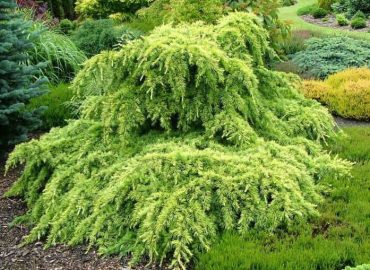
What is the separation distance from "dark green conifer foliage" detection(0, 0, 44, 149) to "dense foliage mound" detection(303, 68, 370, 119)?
4272 mm

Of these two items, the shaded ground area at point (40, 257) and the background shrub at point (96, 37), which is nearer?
the shaded ground area at point (40, 257)

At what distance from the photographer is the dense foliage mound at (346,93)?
27.1 feet

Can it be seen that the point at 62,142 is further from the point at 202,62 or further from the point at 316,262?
the point at 316,262

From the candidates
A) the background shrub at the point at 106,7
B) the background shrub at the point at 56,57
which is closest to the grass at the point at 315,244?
the background shrub at the point at 56,57

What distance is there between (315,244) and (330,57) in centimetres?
767

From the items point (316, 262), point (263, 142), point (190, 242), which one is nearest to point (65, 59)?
point (263, 142)

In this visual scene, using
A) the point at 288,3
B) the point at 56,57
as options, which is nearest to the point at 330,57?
the point at 56,57

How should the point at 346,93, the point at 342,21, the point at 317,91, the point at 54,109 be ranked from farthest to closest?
the point at 342,21
the point at 317,91
the point at 346,93
the point at 54,109

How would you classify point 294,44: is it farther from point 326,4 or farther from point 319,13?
point 326,4

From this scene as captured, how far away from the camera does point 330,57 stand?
37.0 ft

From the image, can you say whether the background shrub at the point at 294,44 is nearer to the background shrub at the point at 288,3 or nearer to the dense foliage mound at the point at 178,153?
the dense foliage mound at the point at 178,153

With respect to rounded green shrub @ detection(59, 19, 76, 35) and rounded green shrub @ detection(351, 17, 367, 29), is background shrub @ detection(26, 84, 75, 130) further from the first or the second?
rounded green shrub @ detection(351, 17, 367, 29)

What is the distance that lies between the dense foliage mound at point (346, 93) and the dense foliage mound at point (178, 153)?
6.64 ft

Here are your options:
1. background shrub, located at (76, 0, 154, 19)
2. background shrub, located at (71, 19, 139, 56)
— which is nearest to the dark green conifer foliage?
background shrub, located at (71, 19, 139, 56)
